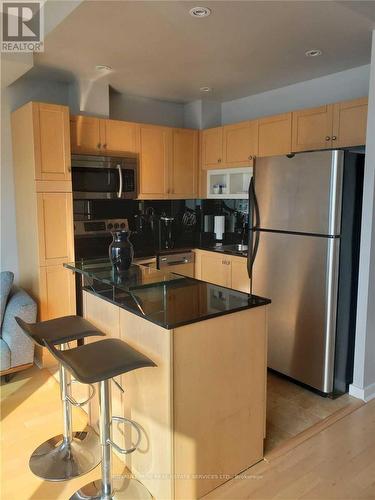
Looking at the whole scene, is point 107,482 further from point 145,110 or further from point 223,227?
point 145,110

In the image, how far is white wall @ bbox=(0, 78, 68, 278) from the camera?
11.8 feet

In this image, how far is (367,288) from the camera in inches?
111

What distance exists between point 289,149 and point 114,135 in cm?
167

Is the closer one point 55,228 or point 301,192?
point 301,192

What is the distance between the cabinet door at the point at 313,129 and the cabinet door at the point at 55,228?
2.07 m

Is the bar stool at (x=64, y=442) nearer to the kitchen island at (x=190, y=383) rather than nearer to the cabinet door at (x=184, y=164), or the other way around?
the kitchen island at (x=190, y=383)

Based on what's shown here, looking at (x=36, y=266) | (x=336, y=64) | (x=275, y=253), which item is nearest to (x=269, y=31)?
(x=336, y=64)

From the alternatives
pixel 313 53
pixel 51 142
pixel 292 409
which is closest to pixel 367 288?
pixel 292 409

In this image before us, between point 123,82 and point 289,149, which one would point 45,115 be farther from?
point 289,149

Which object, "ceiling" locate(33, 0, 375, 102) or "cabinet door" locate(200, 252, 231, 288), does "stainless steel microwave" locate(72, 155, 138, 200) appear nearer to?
"ceiling" locate(33, 0, 375, 102)

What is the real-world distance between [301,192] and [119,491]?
222cm

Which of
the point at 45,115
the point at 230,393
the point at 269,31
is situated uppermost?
the point at 269,31

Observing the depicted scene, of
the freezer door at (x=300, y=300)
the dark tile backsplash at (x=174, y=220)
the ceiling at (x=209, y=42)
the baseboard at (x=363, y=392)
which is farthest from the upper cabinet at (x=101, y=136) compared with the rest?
the baseboard at (x=363, y=392)

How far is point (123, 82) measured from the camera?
151 inches
